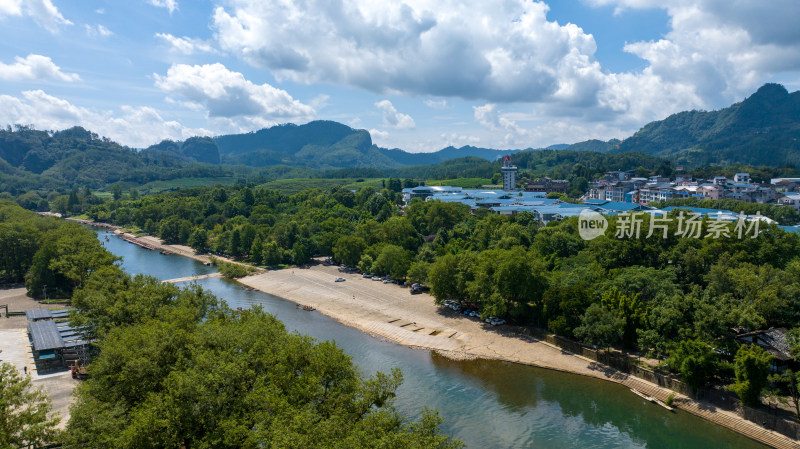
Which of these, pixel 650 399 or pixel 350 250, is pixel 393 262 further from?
pixel 650 399

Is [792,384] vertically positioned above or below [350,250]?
below

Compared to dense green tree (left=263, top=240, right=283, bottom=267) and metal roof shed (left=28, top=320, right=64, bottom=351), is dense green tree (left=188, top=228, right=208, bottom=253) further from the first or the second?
metal roof shed (left=28, top=320, right=64, bottom=351)

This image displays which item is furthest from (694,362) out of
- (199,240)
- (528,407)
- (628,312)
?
(199,240)

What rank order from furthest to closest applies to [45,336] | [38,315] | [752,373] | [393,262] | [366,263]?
1. [366,263]
2. [393,262]
3. [38,315]
4. [45,336]
5. [752,373]

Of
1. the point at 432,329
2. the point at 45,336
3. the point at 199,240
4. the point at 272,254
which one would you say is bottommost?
the point at 432,329

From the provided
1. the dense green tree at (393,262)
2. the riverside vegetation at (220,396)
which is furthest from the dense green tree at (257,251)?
the riverside vegetation at (220,396)

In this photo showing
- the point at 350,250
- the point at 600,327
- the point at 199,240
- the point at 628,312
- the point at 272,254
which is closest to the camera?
the point at 600,327

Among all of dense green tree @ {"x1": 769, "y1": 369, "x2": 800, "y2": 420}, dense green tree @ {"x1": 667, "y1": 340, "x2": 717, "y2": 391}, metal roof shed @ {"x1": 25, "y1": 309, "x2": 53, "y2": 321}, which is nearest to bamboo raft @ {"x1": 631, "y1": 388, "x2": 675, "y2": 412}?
dense green tree @ {"x1": 667, "y1": 340, "x2": 717, "y2": 391}

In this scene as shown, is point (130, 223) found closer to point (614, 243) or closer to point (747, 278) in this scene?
point (614, 243)

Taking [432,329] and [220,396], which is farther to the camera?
[432,329]
